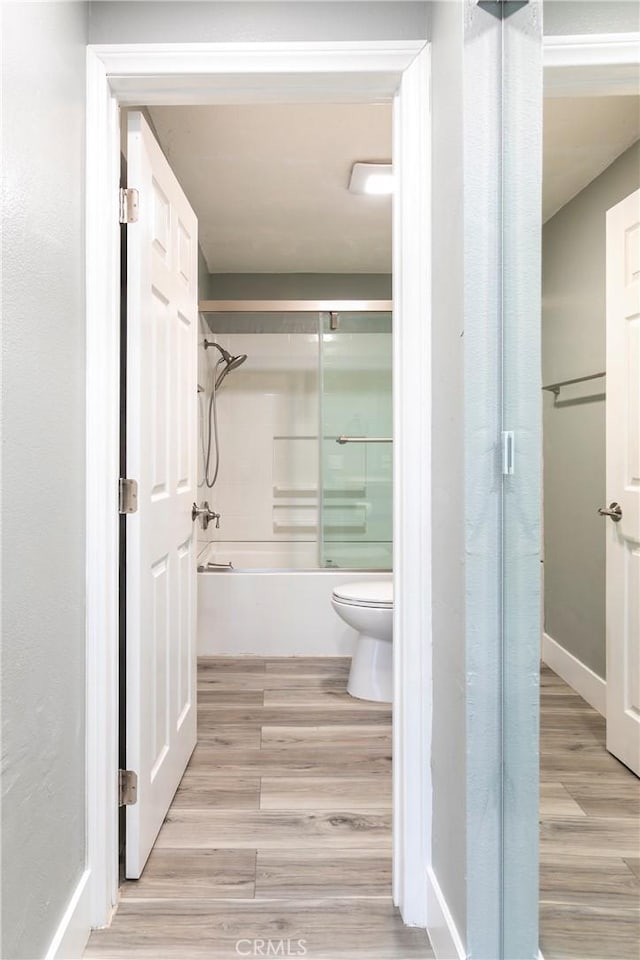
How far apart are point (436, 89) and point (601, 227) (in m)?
0.81

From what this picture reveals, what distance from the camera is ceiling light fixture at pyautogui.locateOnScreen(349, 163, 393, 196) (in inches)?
110

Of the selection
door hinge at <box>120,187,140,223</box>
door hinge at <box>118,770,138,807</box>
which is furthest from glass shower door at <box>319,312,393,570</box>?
door hinge at <box>120,187,140,223</box>

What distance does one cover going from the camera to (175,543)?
2014mm

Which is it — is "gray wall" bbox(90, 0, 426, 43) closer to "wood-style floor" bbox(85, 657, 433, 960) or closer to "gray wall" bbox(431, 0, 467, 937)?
"gray wall" bbox(431, 0, 467, 937)

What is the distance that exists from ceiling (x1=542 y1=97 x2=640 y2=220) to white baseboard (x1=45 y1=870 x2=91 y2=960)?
5.40 feet

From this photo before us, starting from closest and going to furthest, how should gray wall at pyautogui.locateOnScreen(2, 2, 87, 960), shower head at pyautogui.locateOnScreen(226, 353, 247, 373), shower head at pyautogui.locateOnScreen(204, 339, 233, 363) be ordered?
gray wall at pyautogui.locateOnScreen(2, 2, 87, 960), shower head at pyautogui.locateOnScreen(204, 339, 233, 363), shower head at pyautogui.locateOnScreen(226, 353, 247, 373)

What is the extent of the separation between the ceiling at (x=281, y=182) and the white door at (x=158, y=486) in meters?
0.58

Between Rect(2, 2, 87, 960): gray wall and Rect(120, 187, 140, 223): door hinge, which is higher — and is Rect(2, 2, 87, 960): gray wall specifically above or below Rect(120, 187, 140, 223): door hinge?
below

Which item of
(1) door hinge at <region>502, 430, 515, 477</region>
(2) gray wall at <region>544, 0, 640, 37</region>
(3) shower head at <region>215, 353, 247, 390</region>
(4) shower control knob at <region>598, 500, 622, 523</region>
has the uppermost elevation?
(3) shower head at <region>215, 353, 247, 390</region>

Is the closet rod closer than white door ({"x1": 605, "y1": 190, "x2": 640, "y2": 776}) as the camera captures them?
No

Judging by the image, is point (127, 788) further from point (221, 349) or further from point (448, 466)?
point (221, 349)

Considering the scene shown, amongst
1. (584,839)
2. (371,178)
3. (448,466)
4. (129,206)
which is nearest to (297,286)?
(371,178)

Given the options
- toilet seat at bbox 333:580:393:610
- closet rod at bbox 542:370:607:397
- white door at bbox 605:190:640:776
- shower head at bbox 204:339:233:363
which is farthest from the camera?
shower head at bbox 204:339:233:363

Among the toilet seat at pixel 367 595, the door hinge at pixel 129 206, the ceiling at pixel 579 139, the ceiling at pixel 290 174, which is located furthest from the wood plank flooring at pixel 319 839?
the door hinge at pixel 129 206
